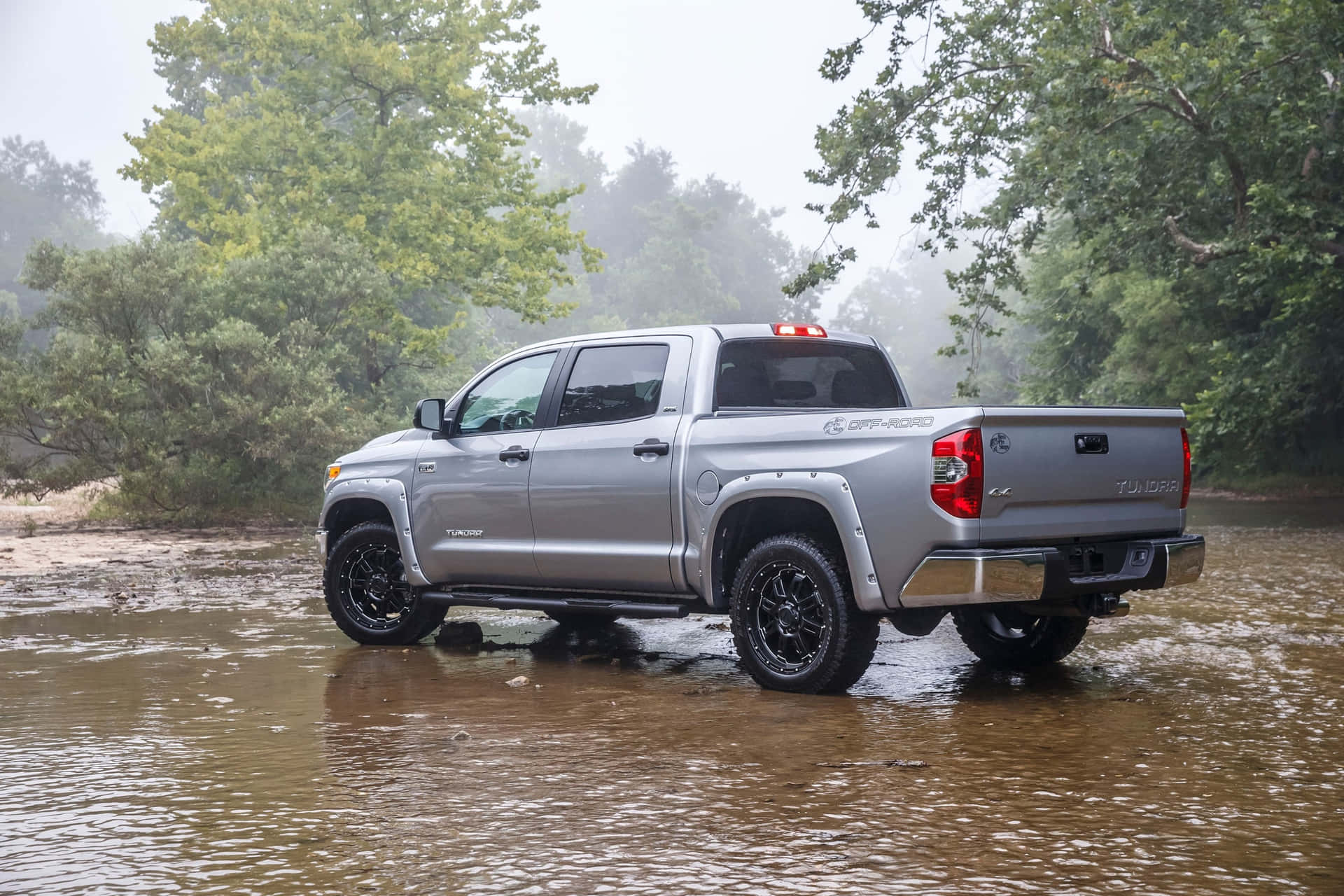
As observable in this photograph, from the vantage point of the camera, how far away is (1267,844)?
4621mm

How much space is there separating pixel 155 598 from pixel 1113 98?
47.9 ft

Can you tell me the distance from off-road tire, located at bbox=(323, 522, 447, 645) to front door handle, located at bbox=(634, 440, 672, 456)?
2352mm

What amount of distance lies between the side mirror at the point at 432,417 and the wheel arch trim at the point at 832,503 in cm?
255

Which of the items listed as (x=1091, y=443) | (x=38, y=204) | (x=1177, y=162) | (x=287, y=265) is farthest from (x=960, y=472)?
(x=38, y=204)

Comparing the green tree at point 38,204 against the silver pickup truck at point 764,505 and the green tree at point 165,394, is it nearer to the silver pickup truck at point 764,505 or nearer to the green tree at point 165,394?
the green tree at point 165,394

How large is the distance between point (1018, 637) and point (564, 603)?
2861 mm

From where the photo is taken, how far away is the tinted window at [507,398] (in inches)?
365

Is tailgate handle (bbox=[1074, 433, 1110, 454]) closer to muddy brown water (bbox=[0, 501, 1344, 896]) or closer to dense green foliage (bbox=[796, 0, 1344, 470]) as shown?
muddy brown water (bbox=[0, 501, 1344, 896])

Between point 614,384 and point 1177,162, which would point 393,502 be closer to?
point 614,384

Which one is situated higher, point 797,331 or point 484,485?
point 797,331

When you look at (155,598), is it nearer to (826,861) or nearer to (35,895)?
(35,895)

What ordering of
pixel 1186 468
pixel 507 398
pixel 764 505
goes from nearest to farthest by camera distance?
1. pixel 764 505
2. pixel 1186 468
3. pixel 507 398

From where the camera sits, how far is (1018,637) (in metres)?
8.72

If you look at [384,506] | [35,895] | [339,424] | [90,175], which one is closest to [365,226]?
[339,424]
